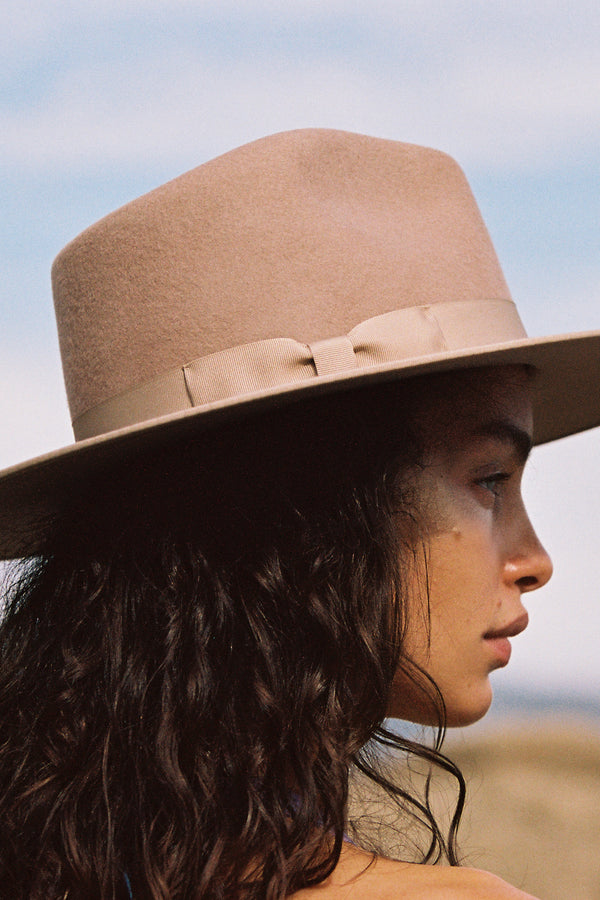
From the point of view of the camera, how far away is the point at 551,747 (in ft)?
55.2

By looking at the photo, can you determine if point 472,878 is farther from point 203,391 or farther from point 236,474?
point 203,391

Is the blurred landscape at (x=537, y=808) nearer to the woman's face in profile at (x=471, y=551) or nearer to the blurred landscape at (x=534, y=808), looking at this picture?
the blurred landscape at (x=534, y=808)

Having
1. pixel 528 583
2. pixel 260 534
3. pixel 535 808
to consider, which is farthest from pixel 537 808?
pixel 260 534

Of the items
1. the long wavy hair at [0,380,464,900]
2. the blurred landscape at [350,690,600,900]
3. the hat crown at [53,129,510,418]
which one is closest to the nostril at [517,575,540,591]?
Result: the long wavy hair at [0,380,464,900]

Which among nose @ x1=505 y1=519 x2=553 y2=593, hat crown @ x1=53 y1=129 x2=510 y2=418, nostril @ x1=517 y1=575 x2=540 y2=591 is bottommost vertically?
nostril @ x1=517 y1=575 x2=540 y2=591

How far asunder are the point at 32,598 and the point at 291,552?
499mm

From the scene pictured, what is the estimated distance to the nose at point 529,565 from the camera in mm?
1666

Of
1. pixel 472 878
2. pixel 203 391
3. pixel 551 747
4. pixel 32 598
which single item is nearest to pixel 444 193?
pixel 203 391

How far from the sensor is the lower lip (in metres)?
1.65

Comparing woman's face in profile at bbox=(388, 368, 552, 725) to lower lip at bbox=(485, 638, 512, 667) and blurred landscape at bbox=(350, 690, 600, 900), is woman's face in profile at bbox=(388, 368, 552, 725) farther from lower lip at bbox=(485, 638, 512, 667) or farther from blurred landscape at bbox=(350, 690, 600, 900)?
blurred landscape at bbox=(350, 690, 600, 900)

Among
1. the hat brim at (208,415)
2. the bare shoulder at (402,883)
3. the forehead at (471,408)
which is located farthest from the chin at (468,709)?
the hat brim at (208,415)

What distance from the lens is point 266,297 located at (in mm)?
1589

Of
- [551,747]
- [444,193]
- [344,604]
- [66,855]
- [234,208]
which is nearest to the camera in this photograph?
[66,855]

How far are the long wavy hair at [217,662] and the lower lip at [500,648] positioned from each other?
13 centimetres
